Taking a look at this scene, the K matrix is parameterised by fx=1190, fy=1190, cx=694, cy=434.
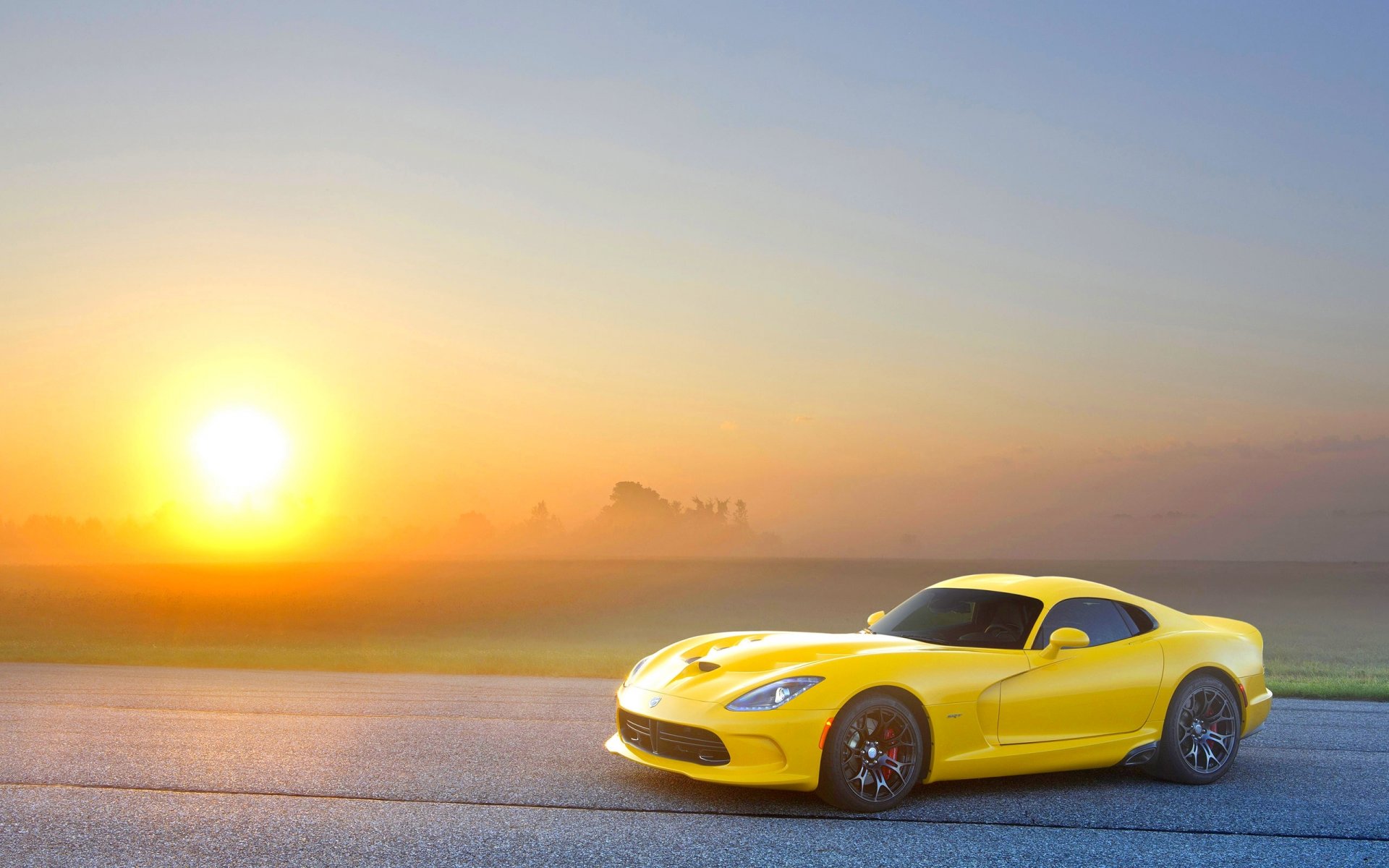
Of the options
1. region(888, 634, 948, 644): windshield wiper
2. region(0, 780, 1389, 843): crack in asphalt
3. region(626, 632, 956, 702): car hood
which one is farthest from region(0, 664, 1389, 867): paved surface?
region(888, 634, 948, 644): windshield wiper

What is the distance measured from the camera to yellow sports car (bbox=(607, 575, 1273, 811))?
7.40 meters

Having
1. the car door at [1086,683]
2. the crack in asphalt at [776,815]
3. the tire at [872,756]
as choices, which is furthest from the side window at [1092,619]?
the crack in asphalt at [776,815]

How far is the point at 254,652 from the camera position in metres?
27.5

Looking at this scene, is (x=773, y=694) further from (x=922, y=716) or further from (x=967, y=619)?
(x=967, y=619)

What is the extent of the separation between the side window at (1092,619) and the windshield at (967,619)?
15 centimetres

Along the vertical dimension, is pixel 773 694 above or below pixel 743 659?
below

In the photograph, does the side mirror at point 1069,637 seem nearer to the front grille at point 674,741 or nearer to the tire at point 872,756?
the tire at point 872,756

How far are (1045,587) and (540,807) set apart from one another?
4.12 m

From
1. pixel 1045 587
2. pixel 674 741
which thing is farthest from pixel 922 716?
pixel 1045 587

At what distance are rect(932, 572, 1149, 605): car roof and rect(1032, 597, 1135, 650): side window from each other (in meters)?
0.06

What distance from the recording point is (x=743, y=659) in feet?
26.5

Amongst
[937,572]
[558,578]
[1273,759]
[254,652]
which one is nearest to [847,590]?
[937,572]

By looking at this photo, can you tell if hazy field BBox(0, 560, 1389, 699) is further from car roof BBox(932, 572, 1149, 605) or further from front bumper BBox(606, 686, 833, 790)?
front bumper BBox(606, 686, 833, 790)

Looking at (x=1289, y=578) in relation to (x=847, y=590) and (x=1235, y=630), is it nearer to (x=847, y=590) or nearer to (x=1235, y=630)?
(x=847, y=590)
